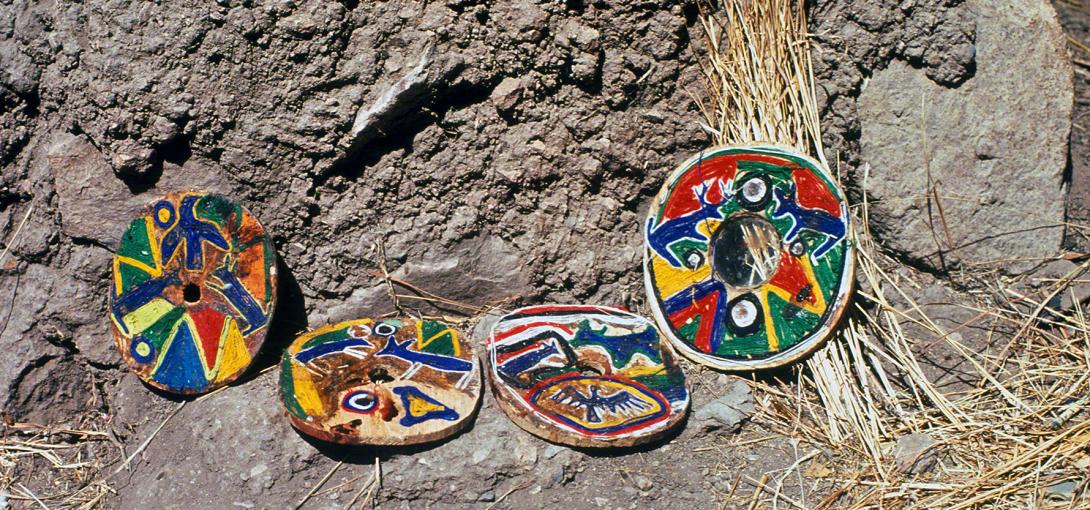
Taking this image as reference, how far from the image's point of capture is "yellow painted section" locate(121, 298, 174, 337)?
9.94ft

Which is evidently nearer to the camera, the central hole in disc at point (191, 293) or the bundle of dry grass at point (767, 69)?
the central hole in disc at point (191, 293)

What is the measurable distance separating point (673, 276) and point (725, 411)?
1.58 ft

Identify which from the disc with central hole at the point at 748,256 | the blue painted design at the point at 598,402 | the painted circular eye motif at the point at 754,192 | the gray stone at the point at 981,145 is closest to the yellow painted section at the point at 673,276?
the disc with central hole at the point at 748,256

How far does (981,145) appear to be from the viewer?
3.21 metres

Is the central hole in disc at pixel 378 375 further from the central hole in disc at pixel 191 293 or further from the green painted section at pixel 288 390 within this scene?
the central hole in disc at pixel 191 293

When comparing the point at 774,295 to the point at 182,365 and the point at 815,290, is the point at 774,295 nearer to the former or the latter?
the point at 815,290

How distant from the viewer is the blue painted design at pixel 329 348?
9.85 feet

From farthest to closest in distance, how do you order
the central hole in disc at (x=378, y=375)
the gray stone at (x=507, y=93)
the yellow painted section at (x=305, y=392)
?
the gray stone at (x=507, y=93) → the central hole in disc at (x=378, y=375) → the yellow painted section at (x=305, y=392)

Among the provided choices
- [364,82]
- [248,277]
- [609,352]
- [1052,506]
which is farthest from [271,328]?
[1052,506]

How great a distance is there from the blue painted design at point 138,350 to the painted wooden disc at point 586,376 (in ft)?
3.52

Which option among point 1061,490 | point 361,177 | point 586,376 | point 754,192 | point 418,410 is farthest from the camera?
point 361,177

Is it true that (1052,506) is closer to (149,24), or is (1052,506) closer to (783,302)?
(783,302)

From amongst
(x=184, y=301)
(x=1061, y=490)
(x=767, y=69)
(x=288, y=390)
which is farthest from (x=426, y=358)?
(x=1061, y=490)

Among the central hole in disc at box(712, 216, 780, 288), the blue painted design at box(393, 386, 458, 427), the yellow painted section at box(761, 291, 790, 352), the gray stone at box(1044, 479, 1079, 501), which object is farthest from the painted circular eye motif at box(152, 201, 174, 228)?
the gray stone at box(1044, 479, 1079, 501)
